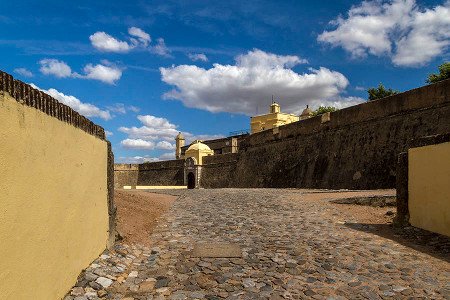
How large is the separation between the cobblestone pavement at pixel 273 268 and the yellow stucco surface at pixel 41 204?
18.8 inches

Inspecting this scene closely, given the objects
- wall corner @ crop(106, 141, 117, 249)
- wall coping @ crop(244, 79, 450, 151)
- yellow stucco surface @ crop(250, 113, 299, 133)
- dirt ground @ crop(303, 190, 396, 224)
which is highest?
yellow stucco surface @ crop(250, 113, 299, 133)

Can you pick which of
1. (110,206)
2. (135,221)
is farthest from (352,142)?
(110,206)

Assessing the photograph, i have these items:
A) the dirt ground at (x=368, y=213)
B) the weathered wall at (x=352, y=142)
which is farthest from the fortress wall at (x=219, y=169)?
the dirt ground at (x=368, y=213)

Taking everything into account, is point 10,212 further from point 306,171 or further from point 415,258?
point 306,171

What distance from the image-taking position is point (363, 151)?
1695 centimetres

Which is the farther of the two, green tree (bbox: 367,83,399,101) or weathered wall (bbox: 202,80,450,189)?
green tree (bbox: 367,83,399,101)

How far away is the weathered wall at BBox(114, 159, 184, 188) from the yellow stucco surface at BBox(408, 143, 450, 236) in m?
31.3

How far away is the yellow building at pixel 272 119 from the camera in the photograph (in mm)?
44938

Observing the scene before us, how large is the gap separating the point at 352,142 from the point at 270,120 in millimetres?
27733

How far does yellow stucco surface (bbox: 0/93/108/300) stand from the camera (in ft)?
8.34

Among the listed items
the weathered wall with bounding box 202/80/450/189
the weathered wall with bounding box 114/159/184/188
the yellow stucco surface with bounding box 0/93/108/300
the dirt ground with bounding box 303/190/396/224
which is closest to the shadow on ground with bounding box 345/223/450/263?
the dirt ground with bounding box 303/190/396/224

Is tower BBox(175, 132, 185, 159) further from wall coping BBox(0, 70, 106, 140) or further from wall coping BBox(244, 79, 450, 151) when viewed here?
wall coping BBox(0, 70, 106, 140)

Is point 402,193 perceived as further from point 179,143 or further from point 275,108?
point 179,143

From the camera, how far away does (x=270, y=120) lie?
45.4 m
